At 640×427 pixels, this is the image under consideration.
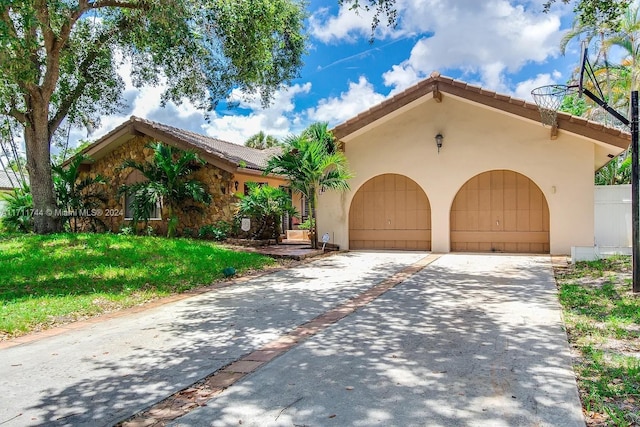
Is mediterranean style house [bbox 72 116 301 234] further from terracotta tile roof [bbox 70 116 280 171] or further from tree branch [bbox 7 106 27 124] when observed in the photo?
tree branch [bbox 7 106 27 124]

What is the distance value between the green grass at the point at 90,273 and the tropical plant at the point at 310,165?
2.74m

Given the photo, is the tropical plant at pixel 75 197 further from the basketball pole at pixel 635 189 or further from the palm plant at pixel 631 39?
the palm plant at pixel 631 39

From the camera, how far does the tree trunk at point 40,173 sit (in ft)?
44.2

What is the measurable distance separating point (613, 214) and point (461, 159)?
416cm

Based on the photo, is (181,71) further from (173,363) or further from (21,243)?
(173,363)

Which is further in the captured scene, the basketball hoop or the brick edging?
the basketball hoop

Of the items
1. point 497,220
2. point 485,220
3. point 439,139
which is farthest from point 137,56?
point 497,220

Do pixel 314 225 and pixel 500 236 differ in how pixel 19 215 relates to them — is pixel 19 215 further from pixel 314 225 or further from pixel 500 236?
pixel 500 236

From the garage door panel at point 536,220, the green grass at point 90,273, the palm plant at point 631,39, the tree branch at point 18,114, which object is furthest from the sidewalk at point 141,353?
the palm plant at point 631,39

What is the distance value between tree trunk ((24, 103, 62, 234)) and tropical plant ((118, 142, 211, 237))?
7.91 ft

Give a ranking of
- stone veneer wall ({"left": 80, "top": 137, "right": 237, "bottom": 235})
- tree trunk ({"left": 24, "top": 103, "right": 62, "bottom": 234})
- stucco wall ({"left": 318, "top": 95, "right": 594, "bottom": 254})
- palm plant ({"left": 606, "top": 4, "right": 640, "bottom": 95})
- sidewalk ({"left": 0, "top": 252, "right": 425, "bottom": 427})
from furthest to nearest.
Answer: palm plant ({"left": 606, "top": 4, "right": 640, "bottom": 95}) → stone veneer wall ({"left": 80, "top": 137, "right": 237, "bottom": 235}) → tree trunk ({"left": 24, "top": 103, "right": 62, "bottom": 234}) → stucco wall ({"left": 318, "top": 95, "right": 594, "bottom": 254}) → sidewalk ({"left": 0, "top": 252, "right": 425, "bottom": 427})

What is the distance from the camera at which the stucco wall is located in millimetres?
11734

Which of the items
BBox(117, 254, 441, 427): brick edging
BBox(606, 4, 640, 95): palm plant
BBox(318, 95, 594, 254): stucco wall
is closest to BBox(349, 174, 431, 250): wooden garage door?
BBox(318, 95, 594, 254): stucco wall

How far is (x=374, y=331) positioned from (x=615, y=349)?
238cm
